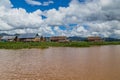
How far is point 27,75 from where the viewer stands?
41.2ft

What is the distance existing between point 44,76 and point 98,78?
3049 mm

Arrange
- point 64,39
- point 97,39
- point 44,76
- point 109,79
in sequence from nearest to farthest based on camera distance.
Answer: point 109,79 < point 44,76 < point 64,39 < point 97,39

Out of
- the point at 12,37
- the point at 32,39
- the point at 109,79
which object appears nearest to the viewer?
the point at 109,79

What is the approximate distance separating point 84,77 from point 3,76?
15.1 feet

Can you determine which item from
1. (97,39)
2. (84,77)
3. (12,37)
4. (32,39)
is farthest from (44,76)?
(97,39)

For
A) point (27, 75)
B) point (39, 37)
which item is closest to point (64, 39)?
point (39, 37)

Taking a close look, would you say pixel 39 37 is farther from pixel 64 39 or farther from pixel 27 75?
pixel 27 75

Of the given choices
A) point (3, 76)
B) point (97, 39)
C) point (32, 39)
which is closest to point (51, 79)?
point (3, 76)

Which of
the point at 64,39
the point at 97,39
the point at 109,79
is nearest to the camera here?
the point at 109,79

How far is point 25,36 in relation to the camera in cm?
7550

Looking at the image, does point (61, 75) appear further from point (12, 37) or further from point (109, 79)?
point (12, 37)

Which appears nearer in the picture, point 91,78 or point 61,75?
point 91,78

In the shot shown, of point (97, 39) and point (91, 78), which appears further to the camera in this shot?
point (97, 39)

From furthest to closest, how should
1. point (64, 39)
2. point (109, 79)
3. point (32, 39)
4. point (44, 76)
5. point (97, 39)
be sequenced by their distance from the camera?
point (97, 39) < point (64, 39) < point (32, 39) < point (44, 76) < point (109, 79)
